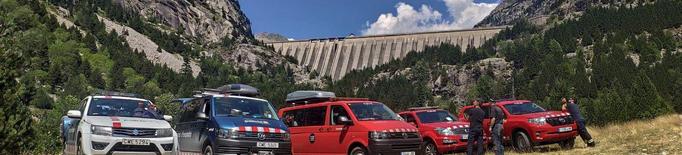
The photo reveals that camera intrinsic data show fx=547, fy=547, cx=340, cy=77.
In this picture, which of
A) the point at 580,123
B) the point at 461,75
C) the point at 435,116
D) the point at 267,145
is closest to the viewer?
the point at 267,145

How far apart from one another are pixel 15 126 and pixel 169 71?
126906 mm

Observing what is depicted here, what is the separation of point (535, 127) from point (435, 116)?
3.26m

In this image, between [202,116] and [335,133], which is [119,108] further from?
[335,133]

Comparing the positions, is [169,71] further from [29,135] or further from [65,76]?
[29,135]

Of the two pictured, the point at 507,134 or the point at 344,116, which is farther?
the point at 507,134

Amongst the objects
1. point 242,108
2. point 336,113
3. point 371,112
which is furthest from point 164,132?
point 371,112

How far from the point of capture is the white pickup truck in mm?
11516

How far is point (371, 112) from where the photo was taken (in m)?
14.2

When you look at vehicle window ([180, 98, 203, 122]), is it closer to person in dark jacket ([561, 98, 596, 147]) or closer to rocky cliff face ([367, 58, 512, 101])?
person in dark jacket ([561, 98, 596, 147])

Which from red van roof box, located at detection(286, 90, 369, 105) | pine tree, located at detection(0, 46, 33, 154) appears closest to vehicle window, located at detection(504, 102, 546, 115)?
red van roof box, located at detection(286, 90, 369, 105)

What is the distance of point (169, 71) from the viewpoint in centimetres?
13775

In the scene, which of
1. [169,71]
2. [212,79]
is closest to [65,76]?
[169,71]

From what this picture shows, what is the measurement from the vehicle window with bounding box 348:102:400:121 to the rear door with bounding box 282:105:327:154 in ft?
3.09

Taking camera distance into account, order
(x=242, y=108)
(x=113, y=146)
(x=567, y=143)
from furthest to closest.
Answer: (x=567, y=143) → (x=242, y=108) → (x=113, y=146)
